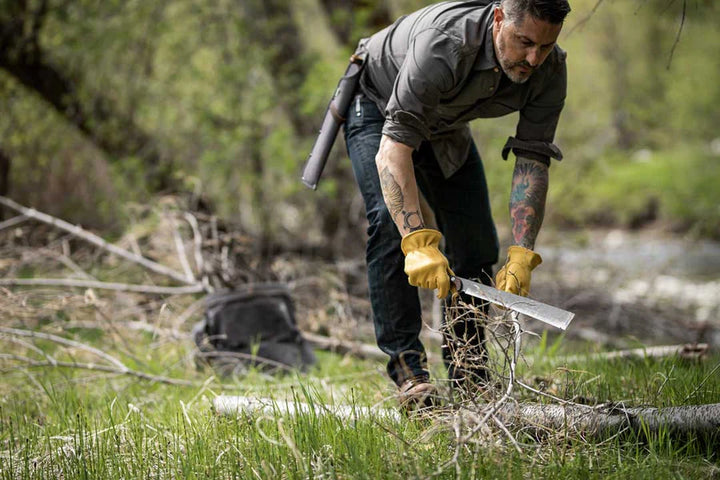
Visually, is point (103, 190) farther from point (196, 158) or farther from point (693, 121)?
point (693, 121)

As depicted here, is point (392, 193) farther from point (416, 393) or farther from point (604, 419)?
point (604, 419)

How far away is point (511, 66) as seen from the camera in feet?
8.50

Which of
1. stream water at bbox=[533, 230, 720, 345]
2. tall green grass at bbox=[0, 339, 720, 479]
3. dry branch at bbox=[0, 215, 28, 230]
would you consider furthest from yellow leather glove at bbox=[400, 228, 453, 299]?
dry branch at bbox=[0, 215, 28, 230]

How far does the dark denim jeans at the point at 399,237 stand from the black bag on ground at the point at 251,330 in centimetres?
154

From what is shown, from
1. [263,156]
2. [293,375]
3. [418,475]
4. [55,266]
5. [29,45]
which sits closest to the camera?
[418,475]

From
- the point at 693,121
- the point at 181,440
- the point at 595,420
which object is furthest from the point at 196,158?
the point at 693,121

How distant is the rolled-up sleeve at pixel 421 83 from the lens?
257 centimetres

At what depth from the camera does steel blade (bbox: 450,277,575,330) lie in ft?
7.68

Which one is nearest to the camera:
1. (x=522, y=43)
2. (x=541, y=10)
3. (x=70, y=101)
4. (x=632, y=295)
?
(x=541, y=10)

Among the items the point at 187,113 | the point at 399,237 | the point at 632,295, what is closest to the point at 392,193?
the point at 399,237

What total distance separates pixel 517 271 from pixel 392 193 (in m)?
0.61

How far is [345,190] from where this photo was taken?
7.98 metres

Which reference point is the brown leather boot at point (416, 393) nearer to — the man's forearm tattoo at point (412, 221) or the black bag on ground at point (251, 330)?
the man's forearm tattoo at point (412, 221)

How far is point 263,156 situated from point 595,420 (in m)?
6.20
